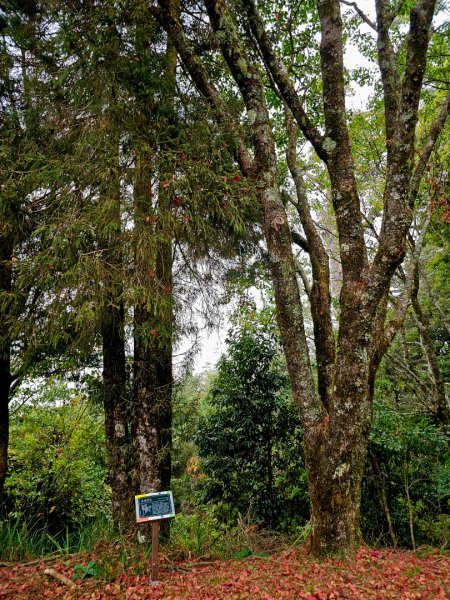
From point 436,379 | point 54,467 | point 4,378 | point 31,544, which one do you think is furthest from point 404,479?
point 4,378

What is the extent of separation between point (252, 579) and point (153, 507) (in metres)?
0.92

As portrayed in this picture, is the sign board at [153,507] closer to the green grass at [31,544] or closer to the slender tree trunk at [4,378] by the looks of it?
the green grass at [31,544]

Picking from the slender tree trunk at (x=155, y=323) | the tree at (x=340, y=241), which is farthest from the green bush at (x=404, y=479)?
the slender tree trunk at (x=155, y=323)

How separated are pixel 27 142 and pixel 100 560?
4.19m

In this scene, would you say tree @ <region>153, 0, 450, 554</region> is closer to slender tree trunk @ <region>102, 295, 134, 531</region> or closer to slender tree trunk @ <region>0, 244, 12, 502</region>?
slender tree trunk @ <region>102, 295, 134, 531</region>

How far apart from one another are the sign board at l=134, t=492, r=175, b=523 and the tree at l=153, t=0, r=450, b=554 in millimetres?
1182

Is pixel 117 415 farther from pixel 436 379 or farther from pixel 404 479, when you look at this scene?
pixel 436 379

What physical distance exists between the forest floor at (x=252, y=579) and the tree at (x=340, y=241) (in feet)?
0.91

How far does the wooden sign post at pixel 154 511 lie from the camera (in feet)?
9.87

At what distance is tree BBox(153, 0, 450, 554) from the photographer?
303 cm

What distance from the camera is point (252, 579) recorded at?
2.88m

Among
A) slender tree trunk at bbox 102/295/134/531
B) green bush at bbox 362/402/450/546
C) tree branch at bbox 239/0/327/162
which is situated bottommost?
green bush at bbox 362/402/450/546

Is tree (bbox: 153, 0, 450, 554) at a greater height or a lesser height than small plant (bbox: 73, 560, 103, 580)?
greater

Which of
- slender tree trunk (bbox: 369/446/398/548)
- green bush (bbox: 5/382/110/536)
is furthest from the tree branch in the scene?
green bush (bbox: 5/382/110/536)
